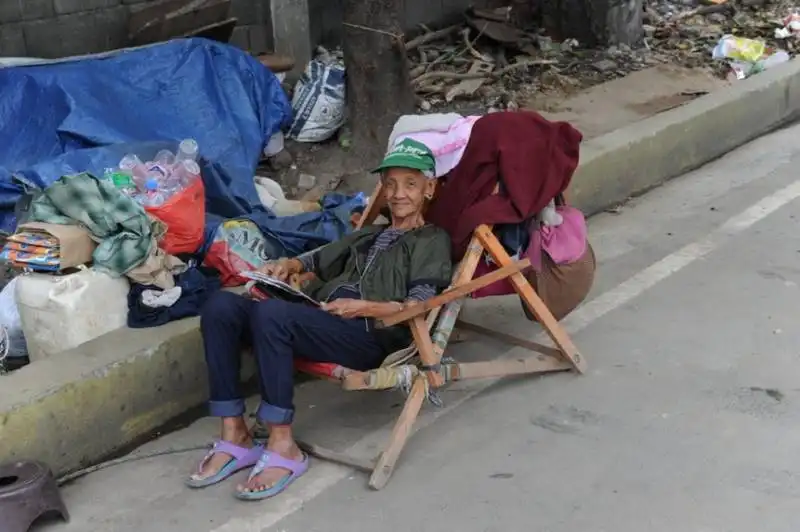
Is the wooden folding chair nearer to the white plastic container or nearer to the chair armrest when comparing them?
the chair armrest

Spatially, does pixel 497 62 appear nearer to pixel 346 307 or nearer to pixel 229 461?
pixel 346 307

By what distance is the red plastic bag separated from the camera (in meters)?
4.67

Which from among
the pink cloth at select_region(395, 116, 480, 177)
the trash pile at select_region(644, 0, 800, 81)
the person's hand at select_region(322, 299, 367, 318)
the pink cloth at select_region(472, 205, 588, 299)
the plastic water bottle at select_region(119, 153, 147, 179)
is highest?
the pink cloth at select_region(395, 116, 480, 177)

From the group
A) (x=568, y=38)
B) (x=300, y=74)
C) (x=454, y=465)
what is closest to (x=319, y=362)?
A: (x=454, y=465)

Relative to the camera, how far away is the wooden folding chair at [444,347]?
3.65m

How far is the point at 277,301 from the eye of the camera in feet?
11.9

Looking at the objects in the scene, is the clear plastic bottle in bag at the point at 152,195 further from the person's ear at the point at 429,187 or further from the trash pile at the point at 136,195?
the person's ear at the point at 429,187

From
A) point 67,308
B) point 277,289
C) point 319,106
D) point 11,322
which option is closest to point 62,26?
point 319,106

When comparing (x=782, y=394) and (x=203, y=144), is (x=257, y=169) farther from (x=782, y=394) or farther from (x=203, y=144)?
(x=782, y=394)

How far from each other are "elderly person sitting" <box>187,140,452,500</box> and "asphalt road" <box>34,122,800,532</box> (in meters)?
0.11

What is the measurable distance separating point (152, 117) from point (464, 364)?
2.88m

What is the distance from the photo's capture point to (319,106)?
21.9 ft

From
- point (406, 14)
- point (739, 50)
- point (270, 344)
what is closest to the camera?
point (270, 344)

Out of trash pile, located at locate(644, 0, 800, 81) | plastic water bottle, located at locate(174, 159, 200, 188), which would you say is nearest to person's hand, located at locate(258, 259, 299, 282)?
plastic water bottle, located at locate(174, 159, 200, 188)
